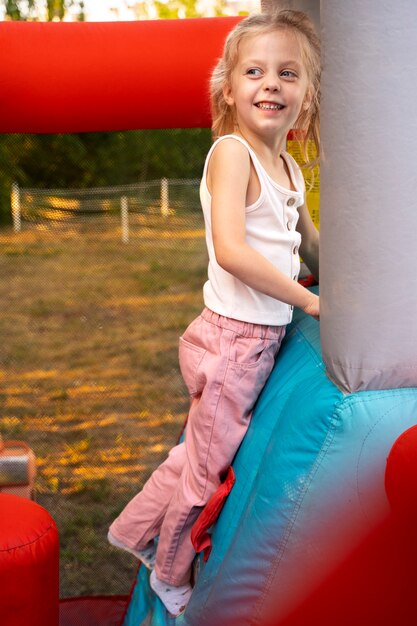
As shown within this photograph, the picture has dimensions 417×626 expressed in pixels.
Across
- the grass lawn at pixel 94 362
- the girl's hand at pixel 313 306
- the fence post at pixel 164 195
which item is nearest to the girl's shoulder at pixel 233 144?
the girl's hand at pixel 313 306

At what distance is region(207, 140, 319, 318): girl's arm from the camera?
3.79 ft

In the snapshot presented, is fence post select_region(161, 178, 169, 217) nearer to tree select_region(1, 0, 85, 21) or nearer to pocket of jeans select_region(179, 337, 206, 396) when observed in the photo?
tree select_region(1, 0, 85, 21)

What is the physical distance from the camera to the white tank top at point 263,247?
1.27m

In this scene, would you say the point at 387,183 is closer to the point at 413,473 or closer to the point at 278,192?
the point at 413,473

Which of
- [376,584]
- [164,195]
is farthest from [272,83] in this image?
[164,195]

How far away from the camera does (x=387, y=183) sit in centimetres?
90

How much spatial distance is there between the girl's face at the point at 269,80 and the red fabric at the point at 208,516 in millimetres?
495

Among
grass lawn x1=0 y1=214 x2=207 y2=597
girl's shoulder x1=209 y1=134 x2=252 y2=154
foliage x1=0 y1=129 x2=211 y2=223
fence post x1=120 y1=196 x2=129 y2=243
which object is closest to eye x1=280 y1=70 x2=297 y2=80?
girl's shoulder x1=209 y1=134 x2=252 y2=154

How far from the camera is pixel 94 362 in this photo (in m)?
4.35

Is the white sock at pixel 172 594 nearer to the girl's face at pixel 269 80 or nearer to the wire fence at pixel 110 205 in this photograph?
the girl's face at pixel 269 80

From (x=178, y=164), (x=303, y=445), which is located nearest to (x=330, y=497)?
(x=303, y=445)

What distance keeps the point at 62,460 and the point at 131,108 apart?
153 centimetres

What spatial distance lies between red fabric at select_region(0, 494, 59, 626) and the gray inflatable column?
489 millimetres

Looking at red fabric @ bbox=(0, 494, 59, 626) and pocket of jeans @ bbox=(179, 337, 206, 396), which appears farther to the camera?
pocket of jeans @ bbox=(179, 337, 206, 396)
